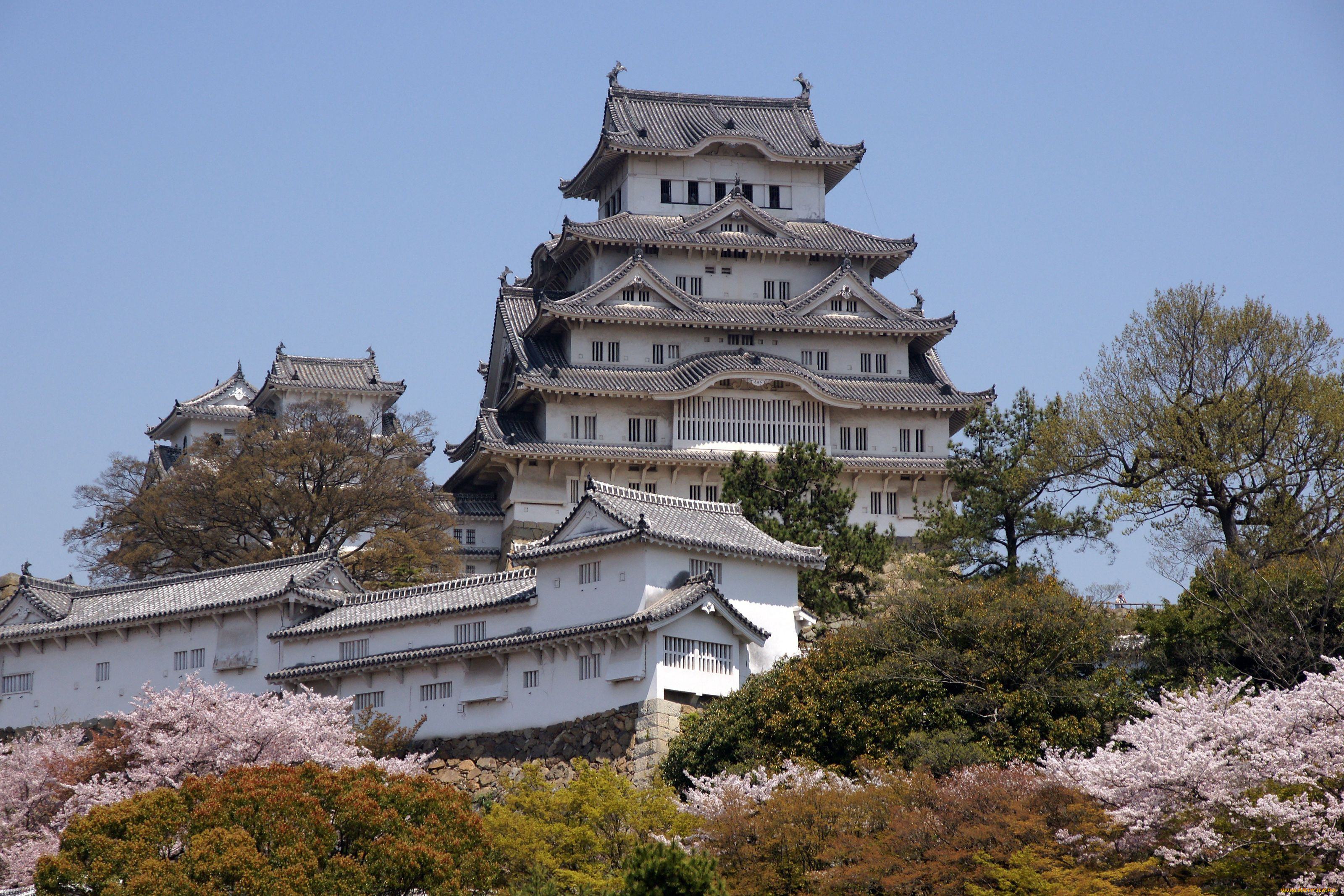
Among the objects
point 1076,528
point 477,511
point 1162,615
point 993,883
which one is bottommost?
point 993,883

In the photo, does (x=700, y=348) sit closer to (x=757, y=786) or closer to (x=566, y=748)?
(x=566, y=748)

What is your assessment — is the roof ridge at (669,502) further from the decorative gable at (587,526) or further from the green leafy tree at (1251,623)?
the green leafy tree at (1251,623)

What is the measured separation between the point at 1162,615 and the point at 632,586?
12.2 m

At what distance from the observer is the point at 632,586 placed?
1591 inches

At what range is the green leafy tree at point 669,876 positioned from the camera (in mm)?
24688

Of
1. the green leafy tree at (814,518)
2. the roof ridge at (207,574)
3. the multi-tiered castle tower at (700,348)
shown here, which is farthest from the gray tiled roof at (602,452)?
the roof ridge at (207,574)

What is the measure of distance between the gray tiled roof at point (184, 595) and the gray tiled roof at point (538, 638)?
294cm

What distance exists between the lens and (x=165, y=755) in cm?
3878

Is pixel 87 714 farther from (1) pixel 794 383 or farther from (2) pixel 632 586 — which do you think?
(1) pixel 794 383

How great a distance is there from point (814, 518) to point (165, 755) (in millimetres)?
17973

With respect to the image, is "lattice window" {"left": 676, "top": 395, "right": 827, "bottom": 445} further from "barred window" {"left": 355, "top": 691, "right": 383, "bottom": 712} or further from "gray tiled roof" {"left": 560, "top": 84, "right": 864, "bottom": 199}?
"barred window" {"left": 355, "top": 691, "right": 383, "bottom": 712}

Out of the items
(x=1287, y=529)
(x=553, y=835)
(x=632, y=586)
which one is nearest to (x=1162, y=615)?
(x=1287, y=529)

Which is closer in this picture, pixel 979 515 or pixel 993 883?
pixel 993 883

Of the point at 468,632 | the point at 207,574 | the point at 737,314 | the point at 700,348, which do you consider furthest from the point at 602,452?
the point at 468,632
